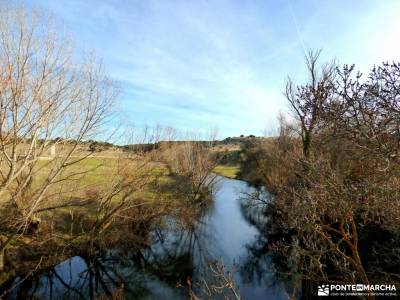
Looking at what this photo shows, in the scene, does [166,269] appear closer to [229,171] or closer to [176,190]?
[176,190]

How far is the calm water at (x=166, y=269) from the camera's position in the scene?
10.8 m

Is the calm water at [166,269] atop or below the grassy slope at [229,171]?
below

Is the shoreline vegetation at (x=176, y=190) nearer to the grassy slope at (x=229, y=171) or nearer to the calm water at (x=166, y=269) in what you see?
the calm water at (x=166, y=269)

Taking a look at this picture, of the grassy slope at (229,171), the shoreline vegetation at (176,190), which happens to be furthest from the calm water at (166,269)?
the grassy slope at (229,171)

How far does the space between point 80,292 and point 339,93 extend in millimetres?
10600

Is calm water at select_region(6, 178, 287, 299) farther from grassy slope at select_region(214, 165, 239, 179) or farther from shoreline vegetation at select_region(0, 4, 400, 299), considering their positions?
grassy slope at select_region(214, 165, 239, 179)

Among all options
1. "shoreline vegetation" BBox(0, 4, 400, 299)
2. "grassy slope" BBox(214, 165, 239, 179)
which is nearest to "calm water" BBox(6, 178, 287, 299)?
"shoreline vegetation" BBox(0, 4, 400, 299)

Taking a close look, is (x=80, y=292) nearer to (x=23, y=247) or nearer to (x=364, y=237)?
(x=23, y=247)

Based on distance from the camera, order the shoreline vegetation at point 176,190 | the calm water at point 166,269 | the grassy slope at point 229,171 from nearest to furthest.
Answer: the shoreline vegetation at point 176,190 → the calm water at point 166,269 → the grassy slope at point 229,171

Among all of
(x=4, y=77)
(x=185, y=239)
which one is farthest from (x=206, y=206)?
(x=4, y=77)

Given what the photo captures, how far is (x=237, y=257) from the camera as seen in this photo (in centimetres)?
1427

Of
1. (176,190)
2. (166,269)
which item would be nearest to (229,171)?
(176,190)

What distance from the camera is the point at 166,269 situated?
13070 millimetres

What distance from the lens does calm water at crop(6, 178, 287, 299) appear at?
1080 cm
